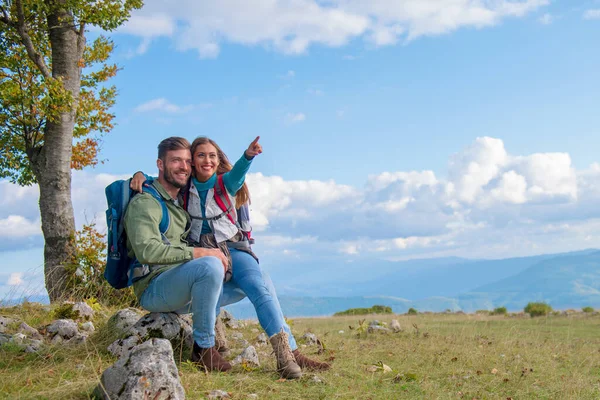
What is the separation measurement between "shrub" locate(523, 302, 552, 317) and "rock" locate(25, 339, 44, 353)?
23595 millimetres

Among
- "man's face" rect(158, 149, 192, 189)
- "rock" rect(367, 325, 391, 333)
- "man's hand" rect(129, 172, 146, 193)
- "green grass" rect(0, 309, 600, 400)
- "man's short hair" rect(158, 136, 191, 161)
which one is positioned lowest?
"rock" rect(367, 325, 391, 333)

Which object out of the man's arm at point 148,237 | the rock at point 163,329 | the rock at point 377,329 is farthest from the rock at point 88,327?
the rock at point 377,329

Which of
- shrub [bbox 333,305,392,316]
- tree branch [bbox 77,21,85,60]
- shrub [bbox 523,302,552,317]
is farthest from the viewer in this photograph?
shrub [bbox 333,305,392,316]

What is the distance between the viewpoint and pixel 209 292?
21.0 ft

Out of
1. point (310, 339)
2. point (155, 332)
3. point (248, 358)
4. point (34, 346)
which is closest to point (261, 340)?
point (310, 339)

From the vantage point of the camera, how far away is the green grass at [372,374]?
6.22m

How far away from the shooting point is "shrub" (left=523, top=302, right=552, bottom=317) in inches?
1038

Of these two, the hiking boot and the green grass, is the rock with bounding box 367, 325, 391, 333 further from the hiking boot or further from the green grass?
the hiking boot

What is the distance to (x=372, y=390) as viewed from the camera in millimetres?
6805

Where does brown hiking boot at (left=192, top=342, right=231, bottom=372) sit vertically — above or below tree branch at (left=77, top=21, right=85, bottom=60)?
below

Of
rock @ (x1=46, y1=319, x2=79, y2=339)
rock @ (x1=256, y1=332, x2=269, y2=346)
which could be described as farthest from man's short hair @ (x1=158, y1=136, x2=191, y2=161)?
rock @ (x1=256, y1=332, x2=269, y2=346)

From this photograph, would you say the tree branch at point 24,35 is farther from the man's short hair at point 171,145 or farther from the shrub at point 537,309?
the shrub at point 537,309

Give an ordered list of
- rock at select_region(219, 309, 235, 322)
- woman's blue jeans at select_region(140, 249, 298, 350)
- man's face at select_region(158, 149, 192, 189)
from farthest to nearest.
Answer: rock at select_region(219, 309, 235, 322), man's face at select_region(158, 149, 192, 189), woman's blue jeans at select_region(140, 249, 298, 350)

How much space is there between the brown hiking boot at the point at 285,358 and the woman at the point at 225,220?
129 mm
